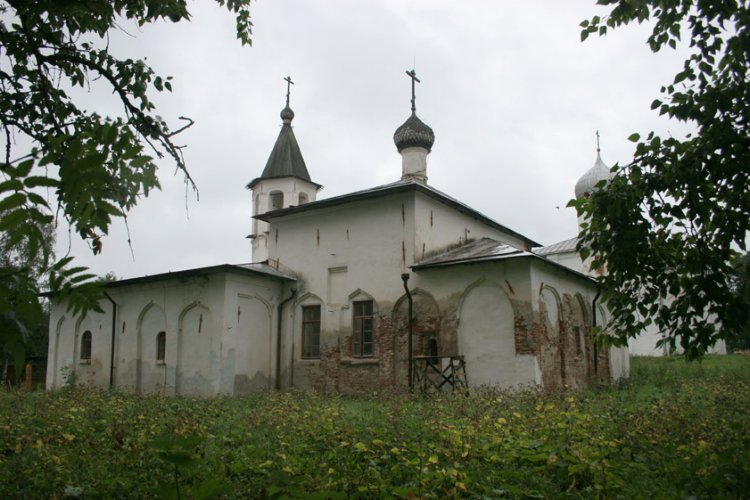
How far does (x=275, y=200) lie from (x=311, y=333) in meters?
12.6

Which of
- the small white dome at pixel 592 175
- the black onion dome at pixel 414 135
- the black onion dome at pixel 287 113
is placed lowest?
the black onion dome at pixel 414 135

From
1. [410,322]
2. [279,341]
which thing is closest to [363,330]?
[410,322]

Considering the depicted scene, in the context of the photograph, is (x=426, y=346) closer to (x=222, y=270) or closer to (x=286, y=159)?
(x=222, y=270)

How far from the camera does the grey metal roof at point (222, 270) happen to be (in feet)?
53.3

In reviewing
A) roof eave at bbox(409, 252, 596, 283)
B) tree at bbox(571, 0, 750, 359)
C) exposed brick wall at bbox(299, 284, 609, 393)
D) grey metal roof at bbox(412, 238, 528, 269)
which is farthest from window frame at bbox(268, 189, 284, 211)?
tree at bbox(571, 0, 750, 359)

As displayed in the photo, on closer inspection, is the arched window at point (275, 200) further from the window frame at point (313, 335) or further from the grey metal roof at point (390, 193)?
the window frame at point (313, 335)

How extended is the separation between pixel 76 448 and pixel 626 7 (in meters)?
7.18

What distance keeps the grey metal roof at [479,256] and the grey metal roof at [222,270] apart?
163 inches

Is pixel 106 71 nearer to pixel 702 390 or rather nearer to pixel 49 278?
pixel 49 278

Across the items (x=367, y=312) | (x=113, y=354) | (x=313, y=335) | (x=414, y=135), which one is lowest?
(x=113, y=354)

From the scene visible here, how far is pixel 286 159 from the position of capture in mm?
28969

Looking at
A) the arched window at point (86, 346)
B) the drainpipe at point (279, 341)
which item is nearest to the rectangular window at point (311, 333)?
the drainpipe at point (279, 341)

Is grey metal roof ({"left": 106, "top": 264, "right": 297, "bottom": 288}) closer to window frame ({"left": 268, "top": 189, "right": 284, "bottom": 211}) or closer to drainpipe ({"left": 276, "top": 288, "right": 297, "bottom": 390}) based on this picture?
drainpipe ({"left": 276, "top": 288, "right": 297, "bottom": 390})

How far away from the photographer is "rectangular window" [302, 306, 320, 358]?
17.3 metres
